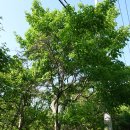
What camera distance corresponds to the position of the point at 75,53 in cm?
1380

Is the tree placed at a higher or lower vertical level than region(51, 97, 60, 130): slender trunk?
higher

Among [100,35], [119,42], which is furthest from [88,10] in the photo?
[119,42]

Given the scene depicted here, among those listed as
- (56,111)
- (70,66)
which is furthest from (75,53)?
(56,111)

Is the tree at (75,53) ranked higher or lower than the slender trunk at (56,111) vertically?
higher

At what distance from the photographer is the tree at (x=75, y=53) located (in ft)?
43.7

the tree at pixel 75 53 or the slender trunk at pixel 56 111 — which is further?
the slender trunk at pixel 56 111

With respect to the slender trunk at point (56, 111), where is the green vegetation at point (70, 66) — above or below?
above

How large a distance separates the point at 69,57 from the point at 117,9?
4.72 metres

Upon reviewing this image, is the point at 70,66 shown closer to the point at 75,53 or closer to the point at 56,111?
the point at 75,53

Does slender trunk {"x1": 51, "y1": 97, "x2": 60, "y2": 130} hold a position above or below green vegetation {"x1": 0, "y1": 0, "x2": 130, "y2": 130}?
below

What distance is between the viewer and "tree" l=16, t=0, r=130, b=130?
43.7ft

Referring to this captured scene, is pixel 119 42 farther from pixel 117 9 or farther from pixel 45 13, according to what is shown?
pixel 45 13

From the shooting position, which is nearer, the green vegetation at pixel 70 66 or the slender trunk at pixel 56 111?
the green vegetation at pixel 70 66

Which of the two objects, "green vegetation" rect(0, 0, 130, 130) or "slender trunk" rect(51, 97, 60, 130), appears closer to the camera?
"green vegetation" rect(0, 0, 130, 130)
